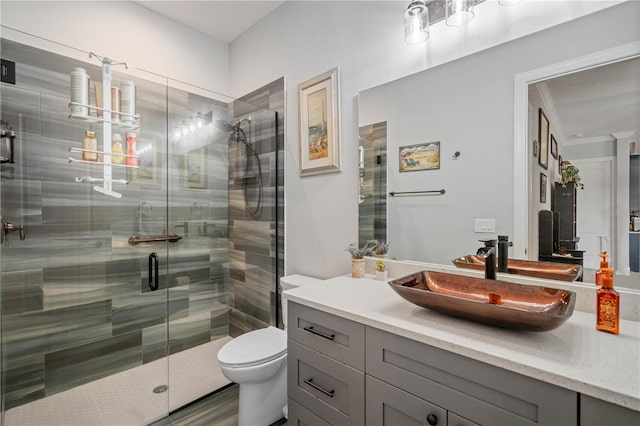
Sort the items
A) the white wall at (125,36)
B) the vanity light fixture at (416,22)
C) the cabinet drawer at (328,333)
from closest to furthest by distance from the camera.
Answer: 1. the cabinet drawer at (328,333)
2. the vanity light fixture at (416,22)
3. the white wall at (125,36)

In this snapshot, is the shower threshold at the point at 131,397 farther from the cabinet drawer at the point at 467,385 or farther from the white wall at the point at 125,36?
the white wall at the point at 125,36

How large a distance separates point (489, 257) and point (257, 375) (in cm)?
139

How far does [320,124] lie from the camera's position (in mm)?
2119

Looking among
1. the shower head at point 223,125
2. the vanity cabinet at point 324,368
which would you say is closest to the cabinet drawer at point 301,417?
the vanity cabinet at point 324,368

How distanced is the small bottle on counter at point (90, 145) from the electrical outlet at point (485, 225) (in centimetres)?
249

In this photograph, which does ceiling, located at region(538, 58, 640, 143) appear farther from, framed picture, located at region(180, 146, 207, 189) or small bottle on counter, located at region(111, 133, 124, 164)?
small bottle on counter, located at region(111, 133, 124, 164)

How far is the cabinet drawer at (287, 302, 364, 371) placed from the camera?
1.13m

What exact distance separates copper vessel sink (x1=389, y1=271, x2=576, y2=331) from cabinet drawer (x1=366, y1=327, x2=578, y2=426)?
0.54 feet

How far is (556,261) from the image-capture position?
123 cm

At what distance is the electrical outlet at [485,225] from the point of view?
137 cm

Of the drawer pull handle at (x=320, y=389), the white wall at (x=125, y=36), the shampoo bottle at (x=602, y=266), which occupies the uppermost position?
the white wall at (x=125, y=36)

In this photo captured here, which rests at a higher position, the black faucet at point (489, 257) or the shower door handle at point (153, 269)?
the black faucet at point (489, 257)

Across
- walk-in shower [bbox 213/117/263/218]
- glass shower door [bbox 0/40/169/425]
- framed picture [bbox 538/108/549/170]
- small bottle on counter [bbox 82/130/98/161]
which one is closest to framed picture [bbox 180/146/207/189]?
glass shower door [bbox 0/40/169/425]

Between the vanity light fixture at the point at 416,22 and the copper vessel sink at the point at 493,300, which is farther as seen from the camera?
the vanity light fixture at the point at 416,22
